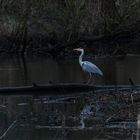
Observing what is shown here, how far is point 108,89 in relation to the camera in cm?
1527

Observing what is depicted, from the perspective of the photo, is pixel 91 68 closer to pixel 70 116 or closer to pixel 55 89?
pixel 55 89

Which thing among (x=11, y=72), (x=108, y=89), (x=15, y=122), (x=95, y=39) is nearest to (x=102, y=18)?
(x=95, y=39)

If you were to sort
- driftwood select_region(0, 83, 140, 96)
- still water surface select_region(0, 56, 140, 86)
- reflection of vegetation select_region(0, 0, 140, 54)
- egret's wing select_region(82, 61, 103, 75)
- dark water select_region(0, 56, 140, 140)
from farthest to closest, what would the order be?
reflection of vegetation select_region(0, 0, 140, 54)
still water surface select_region(0, 56, 140, 86)
egret's wing select_region(82, 61, 103, 75)
driftwood select_region(0, 83, 140, 96)
dark water select_region(0, 56, 140, 140)

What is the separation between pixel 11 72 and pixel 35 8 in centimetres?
751

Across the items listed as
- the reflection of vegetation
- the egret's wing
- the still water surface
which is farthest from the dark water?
the reflection of vegetation

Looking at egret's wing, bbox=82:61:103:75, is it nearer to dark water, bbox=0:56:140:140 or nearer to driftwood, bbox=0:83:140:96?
dark water, bbox=0:56:140:140

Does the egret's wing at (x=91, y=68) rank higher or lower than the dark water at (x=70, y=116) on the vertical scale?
higher

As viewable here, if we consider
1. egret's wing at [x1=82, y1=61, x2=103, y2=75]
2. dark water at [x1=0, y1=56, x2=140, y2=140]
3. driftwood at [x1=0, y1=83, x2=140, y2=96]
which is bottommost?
dark water at [x1=0, y1=56, x2=140, y2=140]

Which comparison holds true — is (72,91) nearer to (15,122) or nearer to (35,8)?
(15,122)

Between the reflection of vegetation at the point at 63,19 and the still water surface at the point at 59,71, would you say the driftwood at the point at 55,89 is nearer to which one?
the still water surface at the point at 59,71

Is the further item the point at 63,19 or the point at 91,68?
the point at 63,19

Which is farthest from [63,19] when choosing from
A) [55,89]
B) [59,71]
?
[55,89]

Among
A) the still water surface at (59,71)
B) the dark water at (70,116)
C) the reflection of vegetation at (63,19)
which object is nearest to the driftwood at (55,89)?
the dark water at (70,116)

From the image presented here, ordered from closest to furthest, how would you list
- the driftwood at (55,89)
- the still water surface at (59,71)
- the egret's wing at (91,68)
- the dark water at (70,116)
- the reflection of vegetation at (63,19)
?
1. the dark water at (70,116)
2. the driftwood at (55,89)
3. the egret's wing at (91,68)
4. the still water surface at (59,71)
5. the reflection of vegetation at (63,19)
